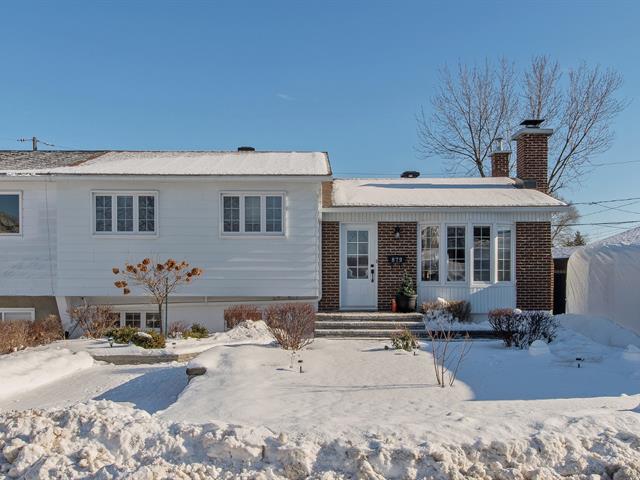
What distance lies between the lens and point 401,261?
540 inches

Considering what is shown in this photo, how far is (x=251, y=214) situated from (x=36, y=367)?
5615 millimetres

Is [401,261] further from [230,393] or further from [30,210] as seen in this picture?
[30,210]

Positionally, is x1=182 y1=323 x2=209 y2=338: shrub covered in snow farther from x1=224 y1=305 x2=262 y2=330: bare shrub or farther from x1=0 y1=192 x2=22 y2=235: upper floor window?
x1=0 y1=192 x2=22 y2=235: upper floor window

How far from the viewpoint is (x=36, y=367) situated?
941 cm

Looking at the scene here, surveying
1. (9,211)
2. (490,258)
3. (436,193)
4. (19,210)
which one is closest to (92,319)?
(19,210)

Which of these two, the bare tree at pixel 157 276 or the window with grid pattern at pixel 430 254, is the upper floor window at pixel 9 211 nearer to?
the bare tree at pixel 157 276

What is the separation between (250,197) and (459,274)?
5.43 m

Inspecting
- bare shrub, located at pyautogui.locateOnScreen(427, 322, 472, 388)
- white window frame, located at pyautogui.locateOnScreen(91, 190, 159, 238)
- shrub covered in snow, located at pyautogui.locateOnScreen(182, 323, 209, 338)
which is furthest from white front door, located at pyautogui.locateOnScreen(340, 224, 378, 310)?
white window frame, located at pyautogui.locateOnScreen(91, 190, 159, 238)

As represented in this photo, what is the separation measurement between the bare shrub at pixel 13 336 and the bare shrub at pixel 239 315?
4.17 m

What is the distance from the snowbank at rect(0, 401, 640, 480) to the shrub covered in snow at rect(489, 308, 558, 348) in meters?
5.36

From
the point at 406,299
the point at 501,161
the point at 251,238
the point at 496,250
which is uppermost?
the point at 501,161

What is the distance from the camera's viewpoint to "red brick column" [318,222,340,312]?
13.7 m

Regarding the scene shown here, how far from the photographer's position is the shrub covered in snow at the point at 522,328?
1073 cm

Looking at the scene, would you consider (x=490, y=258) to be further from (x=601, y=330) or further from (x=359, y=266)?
(x=359, y=266)
